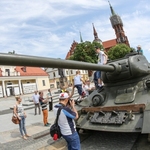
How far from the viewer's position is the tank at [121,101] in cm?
453

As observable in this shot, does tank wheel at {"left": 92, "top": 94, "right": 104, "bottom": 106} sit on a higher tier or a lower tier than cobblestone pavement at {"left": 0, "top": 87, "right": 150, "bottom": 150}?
higher

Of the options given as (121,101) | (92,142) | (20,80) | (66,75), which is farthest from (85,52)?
(121,101)

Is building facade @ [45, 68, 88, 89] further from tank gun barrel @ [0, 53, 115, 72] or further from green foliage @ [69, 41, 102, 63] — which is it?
tank gun barrel @ [0, 53, 115, 72]

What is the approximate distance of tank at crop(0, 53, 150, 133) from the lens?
178 inches

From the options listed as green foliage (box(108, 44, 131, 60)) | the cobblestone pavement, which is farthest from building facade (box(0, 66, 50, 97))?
the cobblestone pavement

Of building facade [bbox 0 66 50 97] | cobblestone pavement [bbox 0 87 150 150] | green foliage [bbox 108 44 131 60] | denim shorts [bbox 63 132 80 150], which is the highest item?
green foliage [bbox 108 44 131 60]

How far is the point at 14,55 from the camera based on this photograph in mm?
2352

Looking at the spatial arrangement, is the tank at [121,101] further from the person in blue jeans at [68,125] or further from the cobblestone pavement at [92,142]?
the person in blue jeans at [68,125]

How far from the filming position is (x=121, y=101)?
5.25m

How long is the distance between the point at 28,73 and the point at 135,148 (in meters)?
36.5

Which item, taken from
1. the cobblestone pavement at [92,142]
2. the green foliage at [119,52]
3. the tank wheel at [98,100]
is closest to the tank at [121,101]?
the tank wheel at [98,100]

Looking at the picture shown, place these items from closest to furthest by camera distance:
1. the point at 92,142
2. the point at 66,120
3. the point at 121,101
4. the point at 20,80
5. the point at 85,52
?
the point at 66,120 → the point at 121,101 → the point at 92,142 → the point at 20,80 → the point at 85,52

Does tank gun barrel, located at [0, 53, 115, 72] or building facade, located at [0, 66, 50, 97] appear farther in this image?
building facade, located at [0, 66, 50, 97]

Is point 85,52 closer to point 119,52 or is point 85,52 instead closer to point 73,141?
point 119,52
